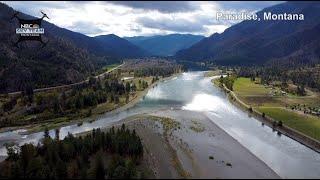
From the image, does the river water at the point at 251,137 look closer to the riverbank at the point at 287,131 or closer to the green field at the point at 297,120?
the riverbank at the point at 287,131

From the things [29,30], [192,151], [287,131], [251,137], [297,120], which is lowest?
[287,131]

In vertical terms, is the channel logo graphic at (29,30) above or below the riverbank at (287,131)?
above

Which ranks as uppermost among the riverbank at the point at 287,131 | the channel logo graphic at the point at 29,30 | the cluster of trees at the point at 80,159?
the channel logo graphic at the point at 29,30

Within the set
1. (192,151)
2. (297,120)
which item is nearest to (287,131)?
(297,120)

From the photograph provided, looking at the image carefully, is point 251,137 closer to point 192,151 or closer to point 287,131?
point 287,131

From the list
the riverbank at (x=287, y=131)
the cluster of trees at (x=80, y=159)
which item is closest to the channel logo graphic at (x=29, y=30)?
the cluster of trees at (x=80, y=159)

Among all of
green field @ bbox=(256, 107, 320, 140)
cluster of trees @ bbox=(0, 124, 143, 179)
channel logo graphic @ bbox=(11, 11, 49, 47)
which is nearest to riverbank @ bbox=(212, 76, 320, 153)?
green field @ bbox=(256, 107, 320, 140)

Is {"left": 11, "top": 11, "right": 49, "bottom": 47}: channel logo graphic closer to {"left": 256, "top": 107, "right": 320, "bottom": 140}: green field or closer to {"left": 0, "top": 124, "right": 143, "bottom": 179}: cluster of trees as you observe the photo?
{"left": 0, "top": 124, "right": 143, "bottom": 179}: cluster of trees
